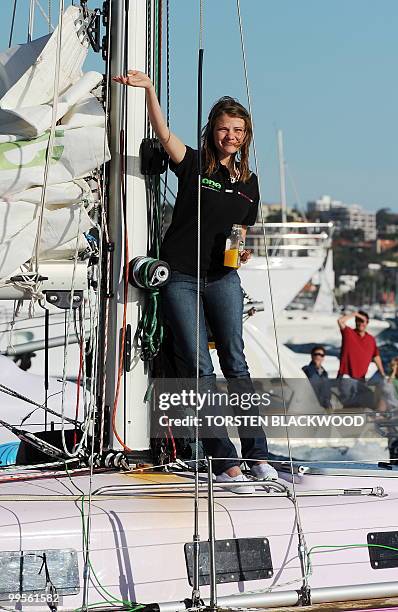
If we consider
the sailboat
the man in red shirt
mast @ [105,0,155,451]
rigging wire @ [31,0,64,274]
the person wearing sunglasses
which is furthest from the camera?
the man in red shirt

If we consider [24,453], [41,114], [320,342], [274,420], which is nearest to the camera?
[41,114]

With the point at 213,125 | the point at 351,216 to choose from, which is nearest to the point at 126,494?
the point at 213,125

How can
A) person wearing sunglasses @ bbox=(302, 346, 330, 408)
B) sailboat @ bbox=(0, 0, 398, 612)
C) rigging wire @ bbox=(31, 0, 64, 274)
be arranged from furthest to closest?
person wearing sunglasses @ bbox=(302, 346, 330, 408) → rigging wire @ bbox=(31, 0, 64, 274) → sailboat @ bbox=(0, 0, 398, 612)

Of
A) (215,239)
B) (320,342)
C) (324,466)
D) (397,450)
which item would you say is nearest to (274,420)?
(397,450)

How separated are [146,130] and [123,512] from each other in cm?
226

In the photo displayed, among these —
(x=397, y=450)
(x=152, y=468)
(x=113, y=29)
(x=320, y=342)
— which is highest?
(x=320, y=342)

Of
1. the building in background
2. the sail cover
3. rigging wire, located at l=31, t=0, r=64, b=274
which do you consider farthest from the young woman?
the building in background

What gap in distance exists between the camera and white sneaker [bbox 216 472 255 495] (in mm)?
5719

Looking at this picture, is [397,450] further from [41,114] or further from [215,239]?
[41,114]

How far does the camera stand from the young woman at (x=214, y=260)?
Answer: 609 cm

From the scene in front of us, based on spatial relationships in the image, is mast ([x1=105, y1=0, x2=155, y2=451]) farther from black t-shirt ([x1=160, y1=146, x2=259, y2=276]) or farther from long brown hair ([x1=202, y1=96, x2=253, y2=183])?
long brown hair ([x1=202, y1=96, x2=253, y2=183])

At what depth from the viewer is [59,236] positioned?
19.4 feet

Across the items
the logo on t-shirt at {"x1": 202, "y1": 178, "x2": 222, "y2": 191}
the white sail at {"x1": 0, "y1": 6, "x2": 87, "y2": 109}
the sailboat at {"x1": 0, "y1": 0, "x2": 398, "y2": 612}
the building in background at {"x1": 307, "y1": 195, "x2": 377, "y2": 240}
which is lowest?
the sailboat at {"x1": 0, "y1": 0, "x2": 398, "y2": 612}

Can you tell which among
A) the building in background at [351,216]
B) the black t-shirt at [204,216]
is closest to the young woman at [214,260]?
the black t-shirt at [204,216]
